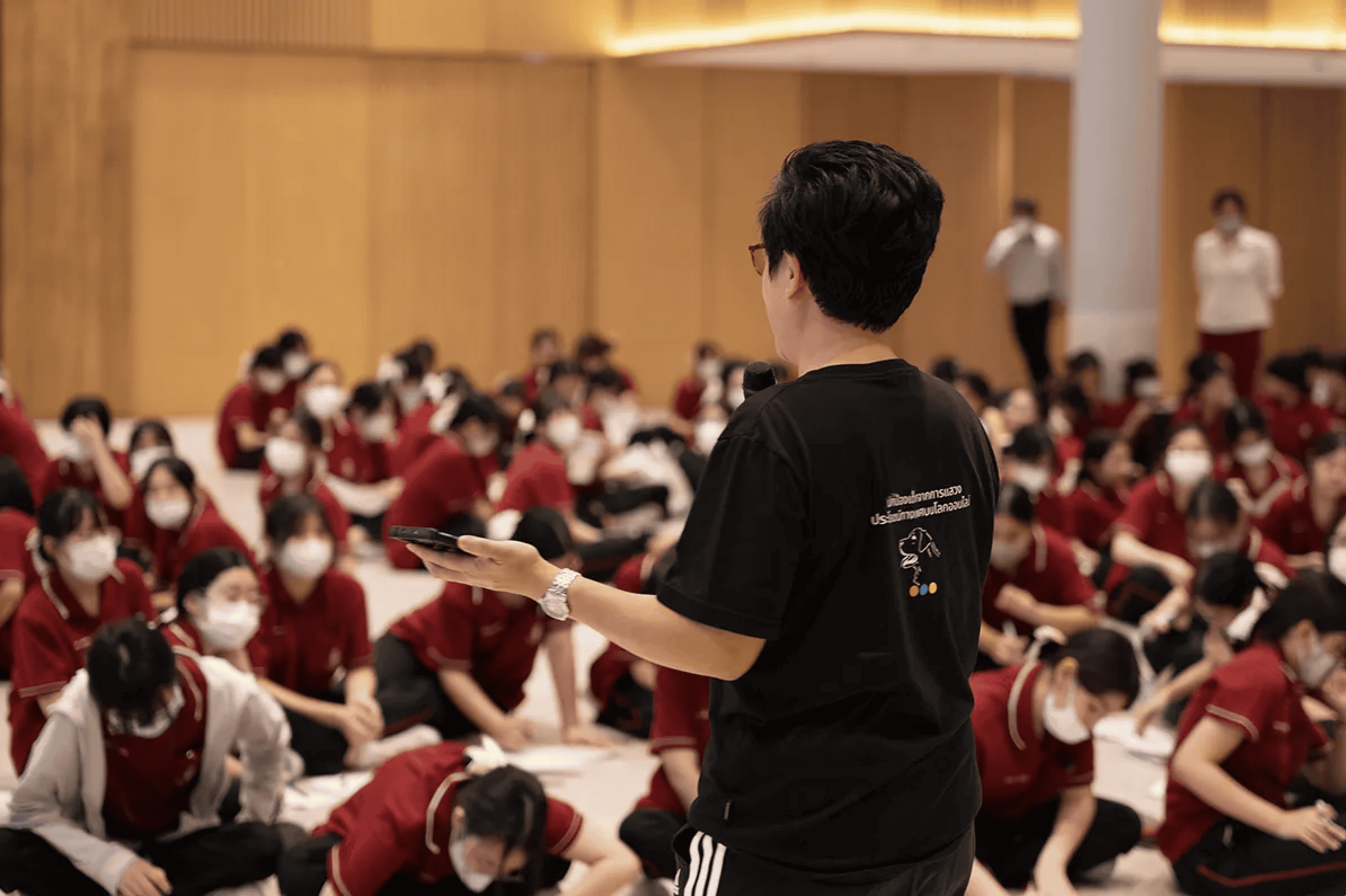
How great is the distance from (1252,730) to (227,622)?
2680mm

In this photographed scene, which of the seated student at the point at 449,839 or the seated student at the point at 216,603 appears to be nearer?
the seated student at the point at 449,839

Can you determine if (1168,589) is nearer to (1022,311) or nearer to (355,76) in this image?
(1022,311)

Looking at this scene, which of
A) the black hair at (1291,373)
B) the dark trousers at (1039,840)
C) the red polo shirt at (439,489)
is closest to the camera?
the dark trousers at (1039,840)

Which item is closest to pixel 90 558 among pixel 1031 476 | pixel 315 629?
pixel 315 629

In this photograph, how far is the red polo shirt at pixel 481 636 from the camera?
5.38 meters

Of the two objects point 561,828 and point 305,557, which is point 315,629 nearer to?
point 305,557

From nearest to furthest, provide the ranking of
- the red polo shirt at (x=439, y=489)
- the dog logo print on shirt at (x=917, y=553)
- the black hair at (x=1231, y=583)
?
the dog logo print on shirt at (x=917, y=553) < the black hair at (x=1231, y=583) < the red polo shirt at (x=439, y=489)

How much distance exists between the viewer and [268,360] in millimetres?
10445

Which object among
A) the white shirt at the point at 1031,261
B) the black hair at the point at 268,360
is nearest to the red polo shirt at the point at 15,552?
the black hair at the point at 268,360

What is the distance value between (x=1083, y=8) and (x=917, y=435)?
393 inches

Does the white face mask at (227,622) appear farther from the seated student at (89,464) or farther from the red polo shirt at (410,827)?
the seated student at (89,464)

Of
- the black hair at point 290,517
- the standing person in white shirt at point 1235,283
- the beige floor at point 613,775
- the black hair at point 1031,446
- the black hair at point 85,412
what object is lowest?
the beige floor at point 613,775

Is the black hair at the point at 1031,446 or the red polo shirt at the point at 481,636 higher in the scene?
the black hair at the point at 1031,446

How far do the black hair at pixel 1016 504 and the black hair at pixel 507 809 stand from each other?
246cm
